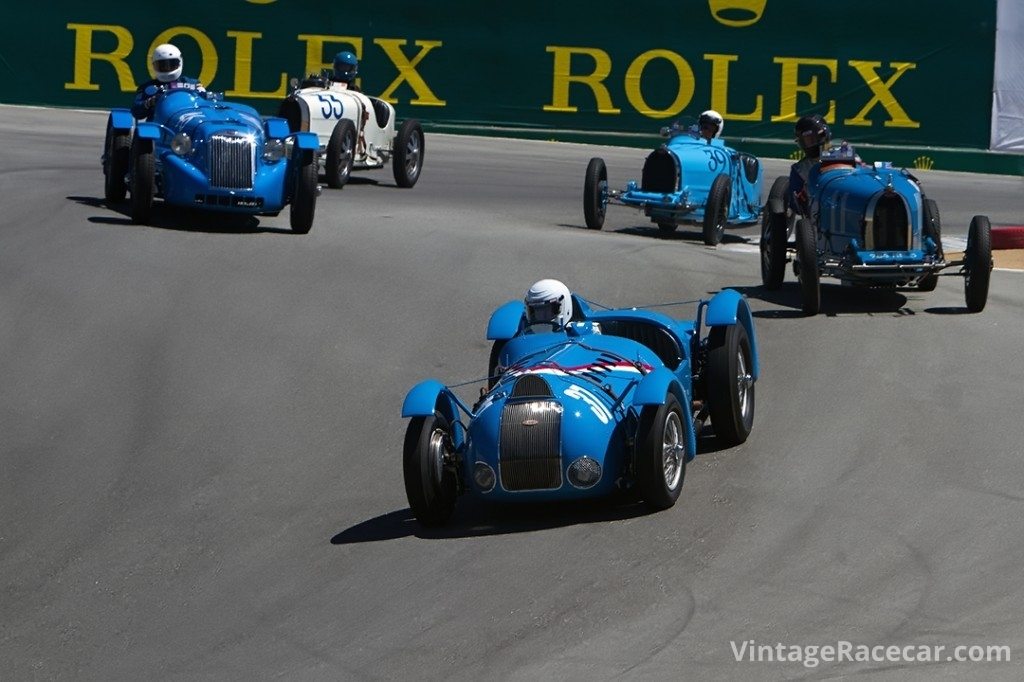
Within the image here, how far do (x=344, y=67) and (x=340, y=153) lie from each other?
1574mm

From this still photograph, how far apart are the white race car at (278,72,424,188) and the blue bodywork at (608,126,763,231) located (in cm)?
341

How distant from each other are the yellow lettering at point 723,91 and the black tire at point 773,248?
464 inches

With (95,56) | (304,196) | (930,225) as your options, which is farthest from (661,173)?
(95,56)

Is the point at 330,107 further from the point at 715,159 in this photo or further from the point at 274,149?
the point at 715,159

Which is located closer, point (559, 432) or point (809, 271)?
point (559, 432)

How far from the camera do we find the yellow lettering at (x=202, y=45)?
26969 millimetres

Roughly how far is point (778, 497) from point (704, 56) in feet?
60.4

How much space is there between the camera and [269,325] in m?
13.5

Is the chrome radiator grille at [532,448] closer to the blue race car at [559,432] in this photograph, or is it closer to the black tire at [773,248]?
the blue race car at [559,432]

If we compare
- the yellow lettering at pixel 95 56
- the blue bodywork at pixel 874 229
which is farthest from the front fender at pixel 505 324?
the yellow lettering at pixel 95 56

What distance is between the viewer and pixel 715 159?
18.5 metres

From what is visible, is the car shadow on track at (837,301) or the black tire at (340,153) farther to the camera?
the black tire at (340,153)

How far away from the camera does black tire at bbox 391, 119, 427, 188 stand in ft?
69.6

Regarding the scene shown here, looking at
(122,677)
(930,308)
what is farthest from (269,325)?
(122,677)
